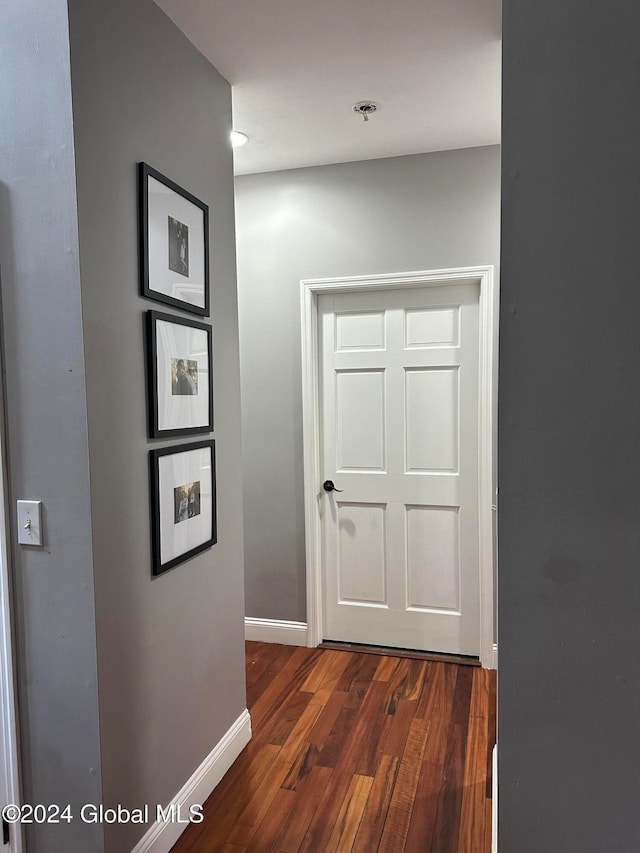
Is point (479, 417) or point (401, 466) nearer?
point (479, 417)

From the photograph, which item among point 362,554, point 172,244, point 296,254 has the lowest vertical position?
point 362,554

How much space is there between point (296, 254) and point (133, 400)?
1740 millimetres

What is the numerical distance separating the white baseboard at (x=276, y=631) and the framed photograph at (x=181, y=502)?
1361 millimetres

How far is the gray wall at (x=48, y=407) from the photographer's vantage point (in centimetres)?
145

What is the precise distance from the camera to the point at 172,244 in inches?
72.9

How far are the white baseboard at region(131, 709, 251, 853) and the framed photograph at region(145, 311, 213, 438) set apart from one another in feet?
3.72

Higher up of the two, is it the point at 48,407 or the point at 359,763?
the point at 48,407

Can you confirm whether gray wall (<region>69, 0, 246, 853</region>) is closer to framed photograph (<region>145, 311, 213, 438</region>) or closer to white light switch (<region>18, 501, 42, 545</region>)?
framed photograph (<region>145, 311, 213, 438</region>)

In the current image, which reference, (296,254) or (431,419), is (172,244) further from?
(431,419)

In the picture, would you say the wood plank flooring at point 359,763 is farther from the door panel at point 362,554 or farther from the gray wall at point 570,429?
the gray wall at point 570,429

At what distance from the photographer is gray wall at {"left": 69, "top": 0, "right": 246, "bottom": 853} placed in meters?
1.50

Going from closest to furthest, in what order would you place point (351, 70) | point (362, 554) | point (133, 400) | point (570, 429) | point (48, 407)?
point (570, 429), point (48, 407), point (133, 400), point (351, 70), point (362, 554)

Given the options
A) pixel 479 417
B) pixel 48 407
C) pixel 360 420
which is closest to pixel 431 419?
pixel 479 417

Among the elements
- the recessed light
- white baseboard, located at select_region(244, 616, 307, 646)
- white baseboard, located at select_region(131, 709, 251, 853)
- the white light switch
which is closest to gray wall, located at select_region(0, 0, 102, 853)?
the white light switch
